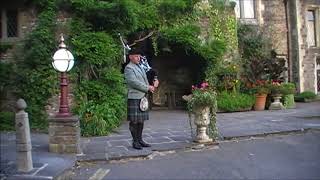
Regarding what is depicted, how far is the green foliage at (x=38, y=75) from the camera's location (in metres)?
12.8

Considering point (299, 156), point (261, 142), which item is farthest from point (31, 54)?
point (299, 156)

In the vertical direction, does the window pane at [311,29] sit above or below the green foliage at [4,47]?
above

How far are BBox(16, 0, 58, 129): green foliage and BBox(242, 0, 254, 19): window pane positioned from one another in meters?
11.4

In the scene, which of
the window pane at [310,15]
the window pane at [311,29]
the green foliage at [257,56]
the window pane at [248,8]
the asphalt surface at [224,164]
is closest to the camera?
the asphalt surface at [224,164]

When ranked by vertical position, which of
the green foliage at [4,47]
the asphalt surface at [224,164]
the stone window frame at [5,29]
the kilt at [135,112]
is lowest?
the asphalt surface at [224,164]

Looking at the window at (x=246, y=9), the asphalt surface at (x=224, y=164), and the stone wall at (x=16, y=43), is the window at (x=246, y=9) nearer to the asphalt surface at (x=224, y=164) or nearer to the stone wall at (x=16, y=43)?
the stone wall at (x=16, y=43)

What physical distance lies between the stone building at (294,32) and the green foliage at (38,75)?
11749 mm

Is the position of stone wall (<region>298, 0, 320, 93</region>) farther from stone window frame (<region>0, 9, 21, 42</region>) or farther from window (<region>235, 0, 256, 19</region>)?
stone window frame (<region>0, 9, 21, 42</region>)

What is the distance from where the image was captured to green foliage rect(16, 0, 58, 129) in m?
12.8

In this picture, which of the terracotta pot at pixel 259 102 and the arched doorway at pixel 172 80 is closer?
the terracotta pot at pixel 259 102

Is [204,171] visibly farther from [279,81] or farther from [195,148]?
[279,81]

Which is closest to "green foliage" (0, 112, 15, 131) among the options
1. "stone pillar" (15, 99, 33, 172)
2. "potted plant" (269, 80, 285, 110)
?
"stone pillar" (15, 99, 33, 172)

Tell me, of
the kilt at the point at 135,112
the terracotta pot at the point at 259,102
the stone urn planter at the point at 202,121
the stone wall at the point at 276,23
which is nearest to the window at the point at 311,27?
the stone wall at the point at 276,23

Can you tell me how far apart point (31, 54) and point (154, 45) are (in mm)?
4543
